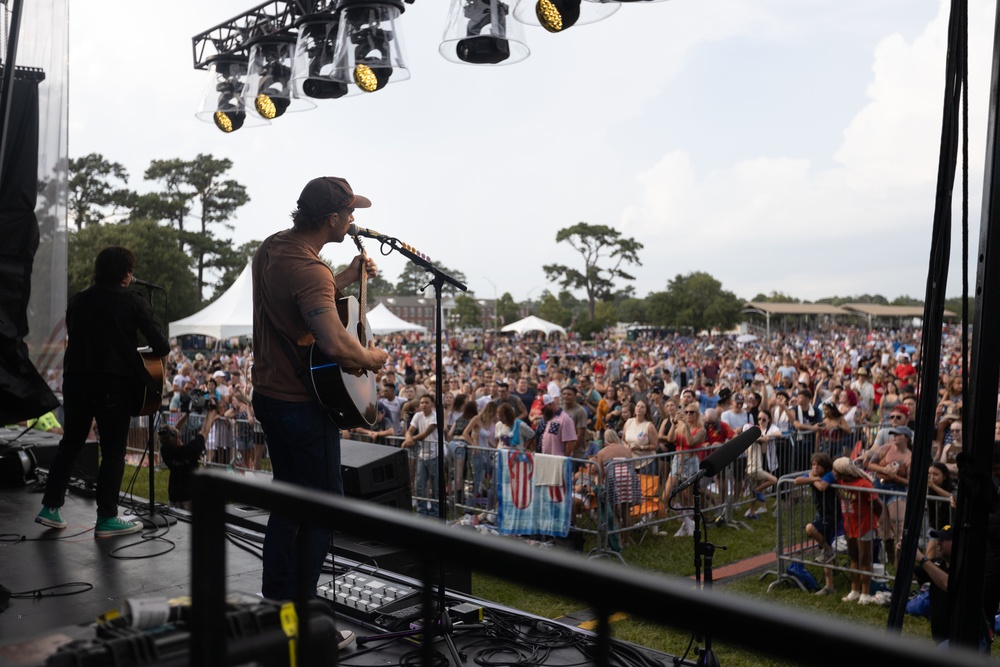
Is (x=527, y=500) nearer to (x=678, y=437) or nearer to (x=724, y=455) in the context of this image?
(x=678, y=437)

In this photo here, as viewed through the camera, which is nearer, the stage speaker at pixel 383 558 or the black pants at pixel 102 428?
the stage speaker at pixel 383 558

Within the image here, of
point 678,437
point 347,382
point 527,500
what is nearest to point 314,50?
point 347,382

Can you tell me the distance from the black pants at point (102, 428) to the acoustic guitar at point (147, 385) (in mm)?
65

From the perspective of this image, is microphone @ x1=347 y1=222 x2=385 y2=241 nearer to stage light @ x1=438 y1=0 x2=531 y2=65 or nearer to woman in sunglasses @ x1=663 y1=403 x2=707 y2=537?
stage light @ x1=438 y1=0 x2=531 y2=65

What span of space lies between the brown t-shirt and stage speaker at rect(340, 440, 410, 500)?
6.96 ft

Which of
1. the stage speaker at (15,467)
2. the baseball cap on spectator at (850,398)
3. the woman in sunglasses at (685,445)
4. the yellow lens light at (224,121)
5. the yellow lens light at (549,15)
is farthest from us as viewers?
the baseball cap on spectator at (850,398)

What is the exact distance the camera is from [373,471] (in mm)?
5582

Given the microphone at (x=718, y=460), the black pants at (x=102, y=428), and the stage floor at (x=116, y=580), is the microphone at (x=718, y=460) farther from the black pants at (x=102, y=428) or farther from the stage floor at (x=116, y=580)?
the black pants at (x=102, y=428)

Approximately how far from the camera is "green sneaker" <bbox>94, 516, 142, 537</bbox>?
5094 mm

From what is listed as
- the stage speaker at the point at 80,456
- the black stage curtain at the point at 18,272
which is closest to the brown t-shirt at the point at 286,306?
the black stage curtain at the point at 18,272

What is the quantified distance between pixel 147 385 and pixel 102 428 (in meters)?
0.36

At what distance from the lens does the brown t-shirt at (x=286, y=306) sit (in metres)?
3.18

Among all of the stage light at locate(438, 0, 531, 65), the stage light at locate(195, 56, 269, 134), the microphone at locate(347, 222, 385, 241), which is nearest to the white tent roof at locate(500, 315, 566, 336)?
the stage light at locate(195, 56, 269, 134)

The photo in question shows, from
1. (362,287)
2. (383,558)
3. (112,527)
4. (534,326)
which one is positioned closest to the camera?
(362,287)
